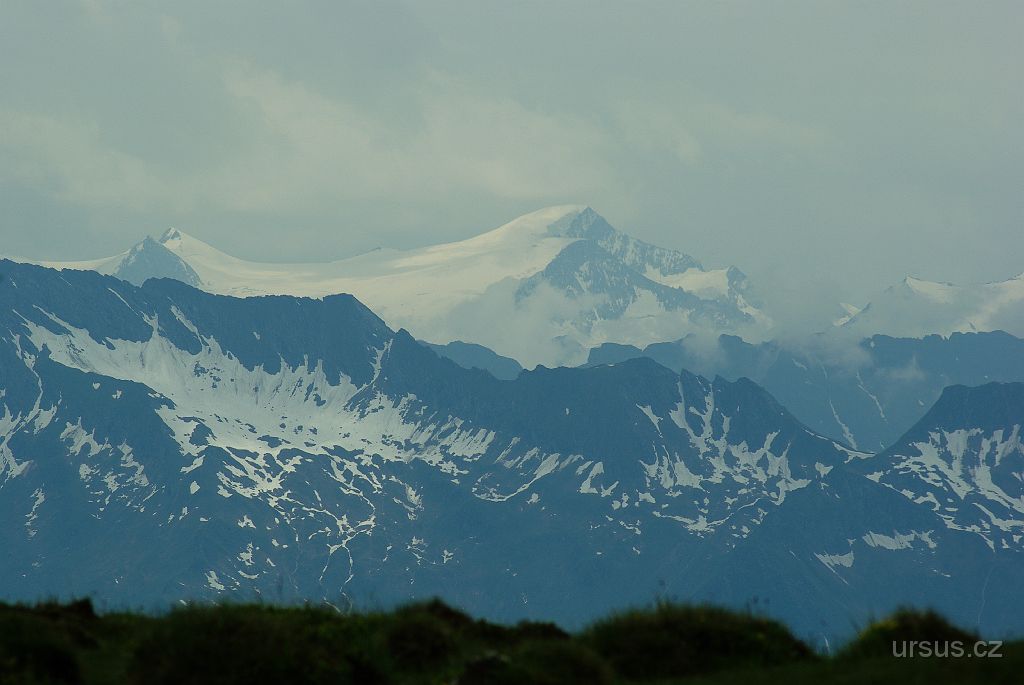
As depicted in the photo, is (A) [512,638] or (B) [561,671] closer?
(B) [561,671]

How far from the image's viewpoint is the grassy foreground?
93.9 ft

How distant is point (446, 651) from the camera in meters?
33.8

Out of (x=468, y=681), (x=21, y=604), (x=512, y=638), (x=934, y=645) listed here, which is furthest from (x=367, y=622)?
(x=934, y=645)

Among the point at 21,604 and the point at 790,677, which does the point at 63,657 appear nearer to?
the point at 21,604

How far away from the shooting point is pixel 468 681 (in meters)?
29.4

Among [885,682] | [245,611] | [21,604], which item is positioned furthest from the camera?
[21,604]

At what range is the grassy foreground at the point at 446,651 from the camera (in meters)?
28.6

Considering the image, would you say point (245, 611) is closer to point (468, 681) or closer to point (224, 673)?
point (224, 673)

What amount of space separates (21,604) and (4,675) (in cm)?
852

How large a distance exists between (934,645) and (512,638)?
10.8 meters

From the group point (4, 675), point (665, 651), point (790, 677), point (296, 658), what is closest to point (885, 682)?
point (790, 677)

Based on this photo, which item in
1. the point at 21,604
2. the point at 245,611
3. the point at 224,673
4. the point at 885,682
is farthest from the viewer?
the point at 21,604

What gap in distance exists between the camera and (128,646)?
110 feet

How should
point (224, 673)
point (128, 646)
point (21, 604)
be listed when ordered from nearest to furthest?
point (224, 673), point (128, 646), point (21, 604)
